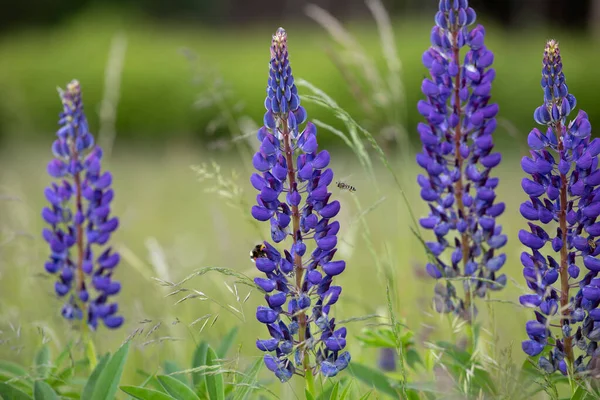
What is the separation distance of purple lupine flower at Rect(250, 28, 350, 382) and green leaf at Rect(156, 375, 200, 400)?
8.9 inches

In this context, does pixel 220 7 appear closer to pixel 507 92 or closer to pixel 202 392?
pixel 507 92

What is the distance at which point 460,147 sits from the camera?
7.99 ft

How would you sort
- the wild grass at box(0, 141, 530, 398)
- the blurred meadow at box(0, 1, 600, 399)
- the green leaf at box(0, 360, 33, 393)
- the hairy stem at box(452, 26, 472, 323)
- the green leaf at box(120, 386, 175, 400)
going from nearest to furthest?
the green leaf at box(120, 386, 175, 400), the green leaf at box(0, 360, 33, 393), the hairy stem at box(452, 26, 472, 323), the wild grass at box(0, 141, 530, 398), the blurred meadow at box(0, 1, 600, 399)

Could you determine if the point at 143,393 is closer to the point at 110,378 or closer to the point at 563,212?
the point at 110,378

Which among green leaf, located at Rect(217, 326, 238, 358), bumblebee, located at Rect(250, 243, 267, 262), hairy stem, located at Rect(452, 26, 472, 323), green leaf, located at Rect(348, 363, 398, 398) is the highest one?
hairy stem, located at Rect(452, 26, 472, 323)

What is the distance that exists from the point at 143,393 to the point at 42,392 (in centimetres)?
30

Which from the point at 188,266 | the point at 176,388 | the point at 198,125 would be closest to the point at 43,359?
the point at 176,388

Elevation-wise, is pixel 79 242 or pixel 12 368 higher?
pixel 79 242

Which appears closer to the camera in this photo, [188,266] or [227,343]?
[227,343]

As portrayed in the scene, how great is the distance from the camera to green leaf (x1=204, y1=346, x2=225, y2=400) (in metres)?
2.04

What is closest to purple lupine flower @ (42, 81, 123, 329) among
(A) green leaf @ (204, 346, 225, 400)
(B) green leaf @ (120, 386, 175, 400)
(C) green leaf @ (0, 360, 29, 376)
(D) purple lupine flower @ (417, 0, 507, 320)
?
(C) green leaf @ (0, 360, 29, 376)

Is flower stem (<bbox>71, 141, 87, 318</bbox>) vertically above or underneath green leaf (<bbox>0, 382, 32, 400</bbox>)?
above

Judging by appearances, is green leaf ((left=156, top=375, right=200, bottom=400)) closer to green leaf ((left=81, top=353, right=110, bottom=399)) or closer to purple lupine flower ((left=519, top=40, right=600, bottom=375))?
green leaf ((left=81, top=353, right=110, bottom=399))

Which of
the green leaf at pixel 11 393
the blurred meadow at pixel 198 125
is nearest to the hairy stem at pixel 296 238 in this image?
the green leaf at pixel 11 393
